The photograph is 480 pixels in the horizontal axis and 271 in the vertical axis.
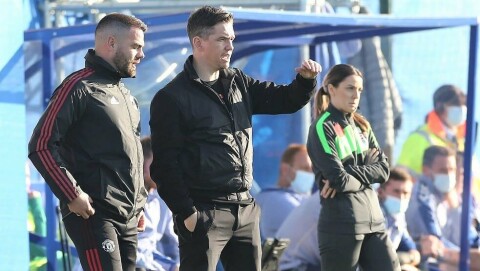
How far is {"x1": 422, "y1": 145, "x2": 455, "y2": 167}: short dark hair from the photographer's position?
1003 centimetres

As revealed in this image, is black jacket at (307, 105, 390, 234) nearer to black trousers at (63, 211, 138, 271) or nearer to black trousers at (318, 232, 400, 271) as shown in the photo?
black trousers at (318, 232, 400, 271)

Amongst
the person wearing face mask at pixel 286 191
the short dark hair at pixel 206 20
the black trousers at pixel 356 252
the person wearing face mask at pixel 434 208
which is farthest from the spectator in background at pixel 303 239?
the short dark hair at pixel 206 20

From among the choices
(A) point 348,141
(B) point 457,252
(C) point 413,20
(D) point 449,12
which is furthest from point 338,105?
(D) point 449,12

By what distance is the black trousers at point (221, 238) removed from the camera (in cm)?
551

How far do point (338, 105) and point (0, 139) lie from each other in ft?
6.93

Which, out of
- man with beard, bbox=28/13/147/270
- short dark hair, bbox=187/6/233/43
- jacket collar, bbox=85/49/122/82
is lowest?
man with beard, bbox=28/13/147/270

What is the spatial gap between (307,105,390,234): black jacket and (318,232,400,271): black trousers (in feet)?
0.15

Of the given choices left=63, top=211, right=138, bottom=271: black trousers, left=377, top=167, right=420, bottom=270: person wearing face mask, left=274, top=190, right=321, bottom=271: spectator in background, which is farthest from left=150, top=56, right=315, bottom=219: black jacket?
left=377, top=167, right=420, bottom=270: person wearing face mask

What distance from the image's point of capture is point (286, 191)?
9.68 m

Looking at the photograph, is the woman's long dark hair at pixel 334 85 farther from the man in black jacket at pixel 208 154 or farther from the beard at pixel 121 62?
the beard at pixel 121 62

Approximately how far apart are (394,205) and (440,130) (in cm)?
116

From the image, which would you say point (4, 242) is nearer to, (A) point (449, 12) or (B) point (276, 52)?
(B) point (276, 52)

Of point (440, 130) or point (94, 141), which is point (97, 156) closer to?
point (94, 141)

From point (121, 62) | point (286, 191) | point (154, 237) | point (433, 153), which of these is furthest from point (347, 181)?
point (433, 153)
